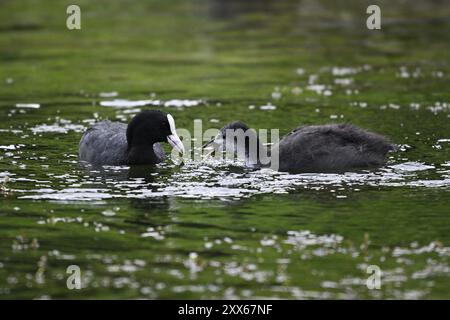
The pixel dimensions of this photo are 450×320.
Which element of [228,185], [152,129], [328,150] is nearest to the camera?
[228,185]

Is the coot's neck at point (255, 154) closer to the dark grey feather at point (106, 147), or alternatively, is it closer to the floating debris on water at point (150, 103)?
the dark grey feather at point (106, 147)

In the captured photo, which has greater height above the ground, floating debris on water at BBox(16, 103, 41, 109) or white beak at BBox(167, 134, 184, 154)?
white beak at BBox(167, 134, 184, 154)

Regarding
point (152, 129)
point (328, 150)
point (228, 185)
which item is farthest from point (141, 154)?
point (328, 150)

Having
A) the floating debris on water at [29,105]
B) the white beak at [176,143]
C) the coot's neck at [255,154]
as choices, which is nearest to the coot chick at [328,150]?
the coot's neck at [255,154]

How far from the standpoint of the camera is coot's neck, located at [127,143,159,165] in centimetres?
1338

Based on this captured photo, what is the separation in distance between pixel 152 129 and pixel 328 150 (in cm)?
224

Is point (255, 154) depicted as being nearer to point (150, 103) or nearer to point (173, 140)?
point (173, 140)

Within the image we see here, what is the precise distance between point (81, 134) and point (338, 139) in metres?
4.30

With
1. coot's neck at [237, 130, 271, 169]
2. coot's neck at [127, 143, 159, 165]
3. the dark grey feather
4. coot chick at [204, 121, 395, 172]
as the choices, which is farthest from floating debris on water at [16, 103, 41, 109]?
coot chick at [204, 121, 395, 172]

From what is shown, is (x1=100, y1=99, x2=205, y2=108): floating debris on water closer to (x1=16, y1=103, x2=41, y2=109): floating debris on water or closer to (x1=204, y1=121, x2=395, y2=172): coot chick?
(x1=16, y1=103, x2=41, y2=109): floating debris on water

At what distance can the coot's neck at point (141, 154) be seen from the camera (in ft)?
43.9

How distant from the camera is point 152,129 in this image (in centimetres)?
1334

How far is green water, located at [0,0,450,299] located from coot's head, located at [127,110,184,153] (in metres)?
0.37

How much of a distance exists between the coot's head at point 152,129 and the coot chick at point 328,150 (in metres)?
1.11
